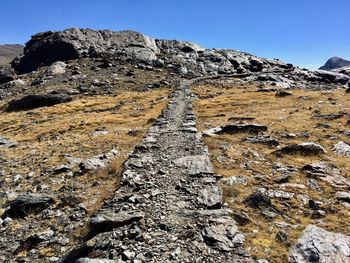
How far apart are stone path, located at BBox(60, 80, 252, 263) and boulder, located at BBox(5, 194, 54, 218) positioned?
3.45m

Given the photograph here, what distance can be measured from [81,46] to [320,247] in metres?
96.4

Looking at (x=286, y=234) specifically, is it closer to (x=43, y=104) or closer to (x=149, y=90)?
(x=43, y=104)

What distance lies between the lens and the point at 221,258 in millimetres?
9961

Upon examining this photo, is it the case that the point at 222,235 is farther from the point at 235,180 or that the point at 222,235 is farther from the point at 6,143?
the point at 6,143

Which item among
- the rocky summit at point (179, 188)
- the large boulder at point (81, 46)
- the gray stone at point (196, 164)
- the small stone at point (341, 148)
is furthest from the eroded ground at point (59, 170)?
the large boulder at point (81, 46)

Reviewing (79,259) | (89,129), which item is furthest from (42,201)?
(89,129)

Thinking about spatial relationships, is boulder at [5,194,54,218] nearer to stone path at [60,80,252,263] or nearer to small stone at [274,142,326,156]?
stone path at [60,80,252,263]

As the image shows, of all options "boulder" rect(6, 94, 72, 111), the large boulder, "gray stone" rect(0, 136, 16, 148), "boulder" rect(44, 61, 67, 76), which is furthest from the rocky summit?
the large boulder

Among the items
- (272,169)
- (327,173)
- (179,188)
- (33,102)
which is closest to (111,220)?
(179,188)

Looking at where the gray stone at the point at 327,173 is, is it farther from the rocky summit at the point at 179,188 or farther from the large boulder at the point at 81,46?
the large boulder at the point at 81,46

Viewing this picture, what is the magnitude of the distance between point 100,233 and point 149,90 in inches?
2249

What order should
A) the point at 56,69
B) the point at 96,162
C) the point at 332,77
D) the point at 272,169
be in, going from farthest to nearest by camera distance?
the point at 332,77 → the point at 56,69 → the point at 96,162 → the point at 272,169

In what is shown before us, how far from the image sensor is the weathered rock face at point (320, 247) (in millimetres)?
10117

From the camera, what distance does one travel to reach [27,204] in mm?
14992
